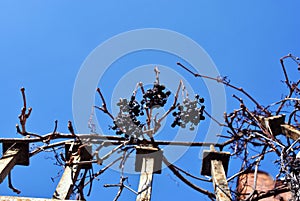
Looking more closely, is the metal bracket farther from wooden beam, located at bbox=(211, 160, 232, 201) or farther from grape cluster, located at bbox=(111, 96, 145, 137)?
wooden beam, located at bbox=(211, 160, 232, 201)

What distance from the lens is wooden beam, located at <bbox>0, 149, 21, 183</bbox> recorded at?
2576mm

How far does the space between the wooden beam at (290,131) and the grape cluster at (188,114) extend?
30.4 inches

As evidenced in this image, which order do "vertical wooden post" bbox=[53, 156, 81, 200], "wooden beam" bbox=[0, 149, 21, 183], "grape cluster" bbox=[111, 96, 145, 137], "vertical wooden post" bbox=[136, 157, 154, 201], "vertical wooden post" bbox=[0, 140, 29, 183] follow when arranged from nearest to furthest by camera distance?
"vertical wooden post" bbox=[136, 157, 154, 201]
"vertical wooden post" bbox=[53, 156, 81, 200]
"wooden beam" bbox=[0, 149, 21, 183]
"vertical wooden post" bbox=[0, 140, 29, 183]
"grape cluster" bbox=[111, 96, 145, 137]

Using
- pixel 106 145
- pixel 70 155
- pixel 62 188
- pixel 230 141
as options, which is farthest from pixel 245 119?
pixel 62 188

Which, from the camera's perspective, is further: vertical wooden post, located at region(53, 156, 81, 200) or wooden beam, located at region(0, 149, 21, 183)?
wooden beam, located at region(0, 149, 21, 183)

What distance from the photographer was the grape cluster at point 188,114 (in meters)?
3.33

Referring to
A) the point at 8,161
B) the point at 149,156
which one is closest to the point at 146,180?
the point at 149,156

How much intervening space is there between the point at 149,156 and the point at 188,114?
0.64m

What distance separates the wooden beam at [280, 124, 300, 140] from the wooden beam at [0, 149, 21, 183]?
227cm

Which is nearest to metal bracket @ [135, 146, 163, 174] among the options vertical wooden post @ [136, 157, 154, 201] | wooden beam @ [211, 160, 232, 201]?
vertical wooden post @ [136, 157, 154, 201]

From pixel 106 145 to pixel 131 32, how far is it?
1855 mm

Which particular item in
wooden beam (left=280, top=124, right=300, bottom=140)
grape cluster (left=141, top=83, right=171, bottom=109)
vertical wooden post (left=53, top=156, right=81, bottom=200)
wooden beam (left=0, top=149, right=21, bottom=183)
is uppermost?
grape cluster (left=141, top=83, right=171, bottom=109)

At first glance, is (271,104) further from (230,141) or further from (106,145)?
(106,145)

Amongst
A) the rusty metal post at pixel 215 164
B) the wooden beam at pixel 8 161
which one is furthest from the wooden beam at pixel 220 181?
the wooden beam at pixel 8 161
